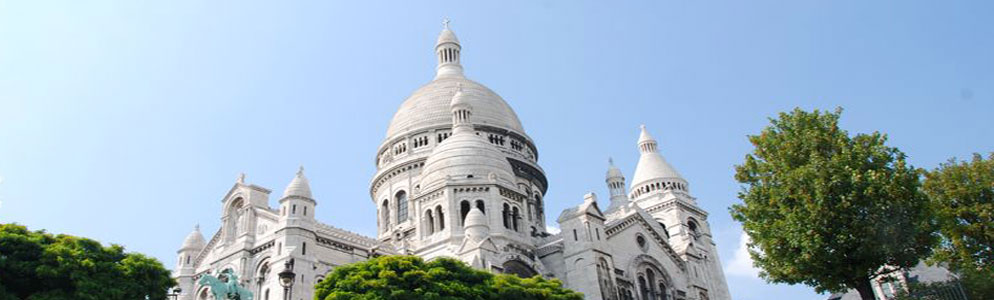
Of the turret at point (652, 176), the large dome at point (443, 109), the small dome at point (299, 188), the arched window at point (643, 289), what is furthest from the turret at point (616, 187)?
the small dome at point (299, 188)

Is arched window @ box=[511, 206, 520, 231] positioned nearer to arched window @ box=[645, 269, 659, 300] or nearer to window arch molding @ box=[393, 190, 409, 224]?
arched window @ box=[645, 269, 659, 300]

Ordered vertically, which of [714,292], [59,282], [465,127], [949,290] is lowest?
[949,290]

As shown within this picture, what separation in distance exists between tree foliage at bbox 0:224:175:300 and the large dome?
3204cm

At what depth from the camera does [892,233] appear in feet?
86.6

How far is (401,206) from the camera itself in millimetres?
58781

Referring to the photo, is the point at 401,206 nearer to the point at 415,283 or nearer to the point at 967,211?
the point at 415,283

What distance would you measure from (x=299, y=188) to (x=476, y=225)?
987 cm

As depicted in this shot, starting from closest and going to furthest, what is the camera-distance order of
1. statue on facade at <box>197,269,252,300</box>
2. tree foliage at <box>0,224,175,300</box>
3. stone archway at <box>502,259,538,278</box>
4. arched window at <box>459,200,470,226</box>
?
tree foliage at <box>0,224,175,300</box> → statue on facade at <box>197,269,252,300</box> → stone archway at <box>502,259,538,278</box> → arched window at <box>459,200,470,226</box>

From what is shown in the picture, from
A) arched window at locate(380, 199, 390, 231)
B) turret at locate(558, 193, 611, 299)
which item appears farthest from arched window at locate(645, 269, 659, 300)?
arched window at locate(380, 199, 390, 231)

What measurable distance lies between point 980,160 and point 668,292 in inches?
858

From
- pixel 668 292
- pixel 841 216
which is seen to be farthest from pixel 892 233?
pixel 668 292

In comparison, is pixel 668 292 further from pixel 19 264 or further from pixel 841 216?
pixel 19 264

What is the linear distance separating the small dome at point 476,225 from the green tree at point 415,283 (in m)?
7.42

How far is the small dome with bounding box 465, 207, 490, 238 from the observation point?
43.7m
